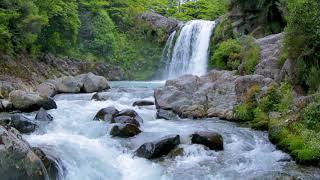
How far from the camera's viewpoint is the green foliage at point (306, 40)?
50.2 ft

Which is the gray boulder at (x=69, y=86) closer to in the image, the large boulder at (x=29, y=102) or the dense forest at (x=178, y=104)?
the dense forest at (x=178, y=104)

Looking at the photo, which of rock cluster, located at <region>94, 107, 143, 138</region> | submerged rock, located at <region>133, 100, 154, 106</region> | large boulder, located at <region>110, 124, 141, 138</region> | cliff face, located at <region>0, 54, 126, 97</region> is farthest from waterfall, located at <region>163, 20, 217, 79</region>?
large boulder, located at <region>110, 124, 141, 138</region>

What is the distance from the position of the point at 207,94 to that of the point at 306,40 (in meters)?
5.09

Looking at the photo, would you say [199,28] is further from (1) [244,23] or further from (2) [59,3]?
(2) [59,3]

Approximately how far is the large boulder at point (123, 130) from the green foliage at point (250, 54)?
773 cm

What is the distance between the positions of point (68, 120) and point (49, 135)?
2.62m

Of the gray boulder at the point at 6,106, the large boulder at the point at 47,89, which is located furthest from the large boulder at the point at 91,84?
the gray boulder at the point at 6,106

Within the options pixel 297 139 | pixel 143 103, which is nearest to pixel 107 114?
pixel 143 103

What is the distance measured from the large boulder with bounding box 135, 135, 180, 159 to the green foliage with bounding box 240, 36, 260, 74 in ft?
27.7

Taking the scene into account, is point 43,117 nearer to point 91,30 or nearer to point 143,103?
point 143,103

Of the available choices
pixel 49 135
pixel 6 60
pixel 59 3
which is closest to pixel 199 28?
pixel 59 3

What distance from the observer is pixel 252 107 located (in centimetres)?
1706

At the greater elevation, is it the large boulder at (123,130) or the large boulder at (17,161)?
the large boulder at (17,161)

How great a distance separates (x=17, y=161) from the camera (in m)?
9.11
